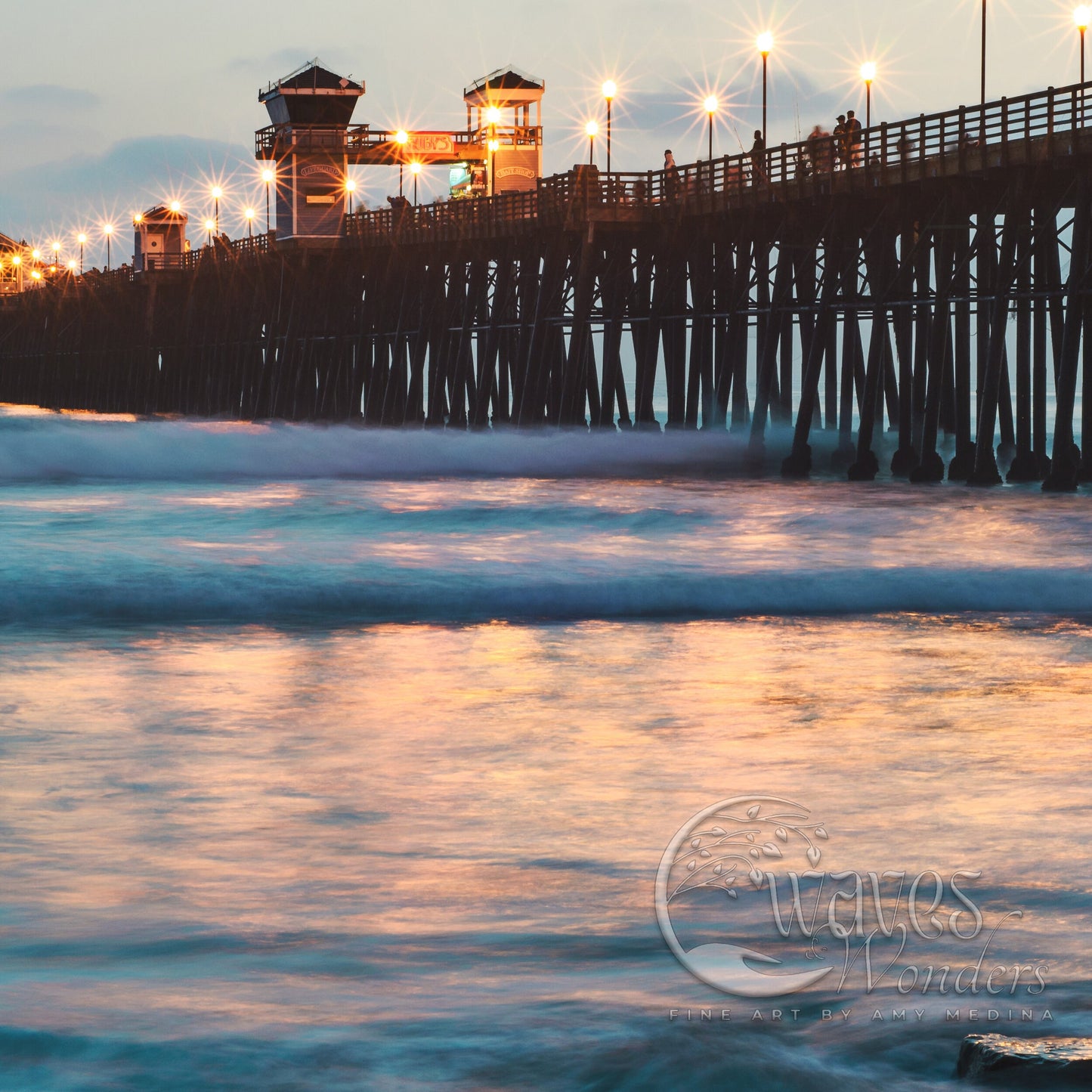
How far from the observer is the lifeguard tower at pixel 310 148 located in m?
48.0

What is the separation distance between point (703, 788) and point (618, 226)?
26131 mm

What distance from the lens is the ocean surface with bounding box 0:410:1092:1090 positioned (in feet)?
13.7

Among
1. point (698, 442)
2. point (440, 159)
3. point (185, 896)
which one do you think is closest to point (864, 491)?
point (698, 442)

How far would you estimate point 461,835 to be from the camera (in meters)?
6.09

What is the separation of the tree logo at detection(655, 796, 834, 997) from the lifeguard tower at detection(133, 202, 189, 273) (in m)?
62.4

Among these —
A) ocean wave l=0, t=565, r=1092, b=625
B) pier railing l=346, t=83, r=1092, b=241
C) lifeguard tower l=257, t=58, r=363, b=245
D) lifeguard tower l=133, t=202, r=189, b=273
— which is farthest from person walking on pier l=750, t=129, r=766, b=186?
lifeguard tower l=133, t=202, r=189, b=273

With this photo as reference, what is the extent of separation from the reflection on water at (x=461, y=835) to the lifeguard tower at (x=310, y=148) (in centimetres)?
3811

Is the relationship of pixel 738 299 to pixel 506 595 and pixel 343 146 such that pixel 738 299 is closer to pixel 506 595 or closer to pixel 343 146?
pixel 506 595

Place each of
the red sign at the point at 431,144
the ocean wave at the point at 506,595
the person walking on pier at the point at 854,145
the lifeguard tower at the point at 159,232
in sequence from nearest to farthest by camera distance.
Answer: the ocean wave at the point at 506,595
the person walking on pier at the point at 854,145
the red sign at the point at 431,144
the lifeguard tower at the point at 159,232

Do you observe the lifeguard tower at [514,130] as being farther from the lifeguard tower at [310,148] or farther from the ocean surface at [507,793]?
the ocean surface at [507,793]

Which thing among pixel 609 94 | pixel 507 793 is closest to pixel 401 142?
pixel 609 94

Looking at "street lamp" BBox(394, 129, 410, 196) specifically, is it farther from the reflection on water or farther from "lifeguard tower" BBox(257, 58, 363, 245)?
the reflection on water

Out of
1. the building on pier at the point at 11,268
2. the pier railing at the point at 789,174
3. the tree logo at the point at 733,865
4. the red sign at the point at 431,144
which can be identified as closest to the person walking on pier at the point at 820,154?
the pier railing at the point at 789,174

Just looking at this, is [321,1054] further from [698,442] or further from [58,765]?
[698,442]
